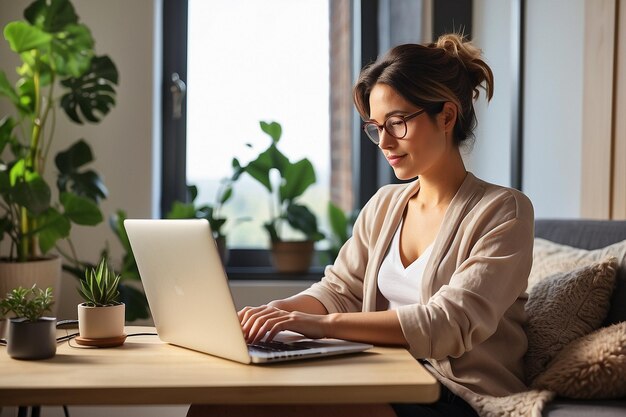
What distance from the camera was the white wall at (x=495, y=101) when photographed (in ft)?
10.7

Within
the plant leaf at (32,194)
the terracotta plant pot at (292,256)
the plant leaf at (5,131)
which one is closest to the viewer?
the plant leaf at (32,194)

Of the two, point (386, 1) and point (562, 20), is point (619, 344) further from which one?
point (386, 1)

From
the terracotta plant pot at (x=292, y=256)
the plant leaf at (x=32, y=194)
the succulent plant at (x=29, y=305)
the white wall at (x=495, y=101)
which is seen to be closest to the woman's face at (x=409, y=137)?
the succulent plant at (x=29, y=305)

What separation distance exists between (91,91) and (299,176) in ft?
3.11

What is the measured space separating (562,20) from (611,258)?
116 centimetres

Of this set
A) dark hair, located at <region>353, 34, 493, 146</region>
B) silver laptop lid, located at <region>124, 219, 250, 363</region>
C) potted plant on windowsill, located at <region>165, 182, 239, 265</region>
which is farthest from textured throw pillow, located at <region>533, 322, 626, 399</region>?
potted plant on windowsill, located at <region>165, 182, 239, 265</region>

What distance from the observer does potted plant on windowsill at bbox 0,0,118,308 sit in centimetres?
308

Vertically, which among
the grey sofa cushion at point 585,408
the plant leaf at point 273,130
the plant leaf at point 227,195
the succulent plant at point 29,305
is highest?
the plant leaf at point 273,130

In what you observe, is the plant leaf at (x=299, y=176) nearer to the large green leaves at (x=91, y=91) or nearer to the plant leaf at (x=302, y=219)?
the plant leaf at (x=302, y=219)

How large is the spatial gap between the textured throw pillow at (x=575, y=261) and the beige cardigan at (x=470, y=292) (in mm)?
181

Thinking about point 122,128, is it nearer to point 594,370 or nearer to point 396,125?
point 396,125

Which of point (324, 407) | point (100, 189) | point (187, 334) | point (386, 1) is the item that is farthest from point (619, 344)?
point (386, 1)

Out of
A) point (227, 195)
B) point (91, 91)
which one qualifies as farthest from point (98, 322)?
point (227, 195)

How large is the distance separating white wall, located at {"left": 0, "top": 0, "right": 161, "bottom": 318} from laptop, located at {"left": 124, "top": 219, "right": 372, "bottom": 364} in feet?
6.76
